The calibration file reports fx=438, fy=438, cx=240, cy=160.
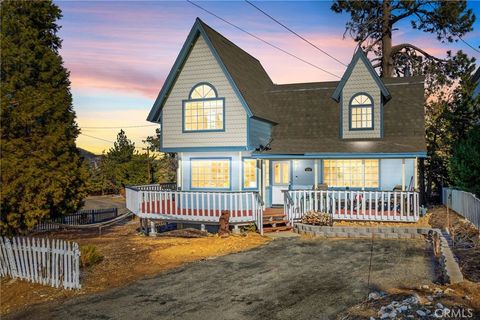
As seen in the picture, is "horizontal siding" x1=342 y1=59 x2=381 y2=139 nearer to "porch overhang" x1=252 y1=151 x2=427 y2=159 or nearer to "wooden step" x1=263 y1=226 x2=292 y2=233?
"porch overhang" x1=252 y1=151 x2=427 y2=159

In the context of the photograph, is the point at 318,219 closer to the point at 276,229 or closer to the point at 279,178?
the point at 276,229

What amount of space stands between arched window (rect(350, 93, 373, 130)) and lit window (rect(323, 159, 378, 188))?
198 centimetres

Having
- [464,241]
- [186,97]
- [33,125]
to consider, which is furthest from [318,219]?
[33,125]

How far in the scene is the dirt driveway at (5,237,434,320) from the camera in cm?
881

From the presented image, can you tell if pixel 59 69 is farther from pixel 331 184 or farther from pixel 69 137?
pixel 331 184

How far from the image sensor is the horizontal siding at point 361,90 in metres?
23.0

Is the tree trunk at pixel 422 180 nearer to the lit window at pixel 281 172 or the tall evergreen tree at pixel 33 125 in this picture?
the lit window at pixel 281 172

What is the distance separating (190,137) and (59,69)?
783 cm

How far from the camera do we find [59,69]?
50.9 ft

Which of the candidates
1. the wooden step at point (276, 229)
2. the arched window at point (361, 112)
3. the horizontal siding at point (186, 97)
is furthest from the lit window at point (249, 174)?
the arched window at point (361, 112)

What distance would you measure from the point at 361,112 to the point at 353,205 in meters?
5.68

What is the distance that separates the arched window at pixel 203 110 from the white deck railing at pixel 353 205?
5.10m

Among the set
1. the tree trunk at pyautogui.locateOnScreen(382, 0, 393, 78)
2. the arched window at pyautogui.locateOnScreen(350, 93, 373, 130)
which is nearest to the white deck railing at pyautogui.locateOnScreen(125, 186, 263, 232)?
the arched window at pyautogui.locateOnScreen(350, 93, 373, 130)

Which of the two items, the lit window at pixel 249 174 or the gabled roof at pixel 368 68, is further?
the gabled roof at pixel 368 68
